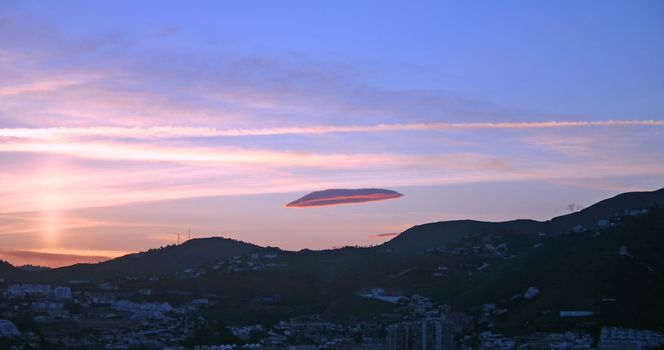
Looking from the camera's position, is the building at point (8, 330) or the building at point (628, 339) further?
the building at point (8, 330)

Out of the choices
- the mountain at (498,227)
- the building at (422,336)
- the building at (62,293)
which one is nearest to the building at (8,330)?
the building at (62,293)

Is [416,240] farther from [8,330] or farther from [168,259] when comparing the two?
[8,330]

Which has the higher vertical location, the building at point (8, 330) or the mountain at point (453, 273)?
the mountain at point (453, 273)

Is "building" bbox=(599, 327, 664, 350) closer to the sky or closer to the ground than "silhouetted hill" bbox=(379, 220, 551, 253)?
closer to the ground

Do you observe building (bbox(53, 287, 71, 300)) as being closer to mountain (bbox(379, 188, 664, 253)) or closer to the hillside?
the hillside

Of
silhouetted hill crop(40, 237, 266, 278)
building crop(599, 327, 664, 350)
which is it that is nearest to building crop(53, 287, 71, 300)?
silhouetted hill crop(40, 237, 266, 278)

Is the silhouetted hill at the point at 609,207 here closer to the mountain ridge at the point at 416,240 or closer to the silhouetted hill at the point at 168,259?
the mountain ridge at the point at 416,240

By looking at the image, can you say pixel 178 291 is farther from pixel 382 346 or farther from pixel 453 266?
pixel 382 346

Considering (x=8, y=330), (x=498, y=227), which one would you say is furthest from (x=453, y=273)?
(x=8, y=330)

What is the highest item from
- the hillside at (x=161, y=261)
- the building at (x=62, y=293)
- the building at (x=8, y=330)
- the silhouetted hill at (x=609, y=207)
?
the silhouetted hill at (x=609, y=207)

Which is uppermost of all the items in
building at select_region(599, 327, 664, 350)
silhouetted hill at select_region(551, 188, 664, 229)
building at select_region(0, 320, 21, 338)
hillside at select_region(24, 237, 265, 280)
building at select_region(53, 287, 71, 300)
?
silhouetted hill at select_region(551, 188, 664, 229)
